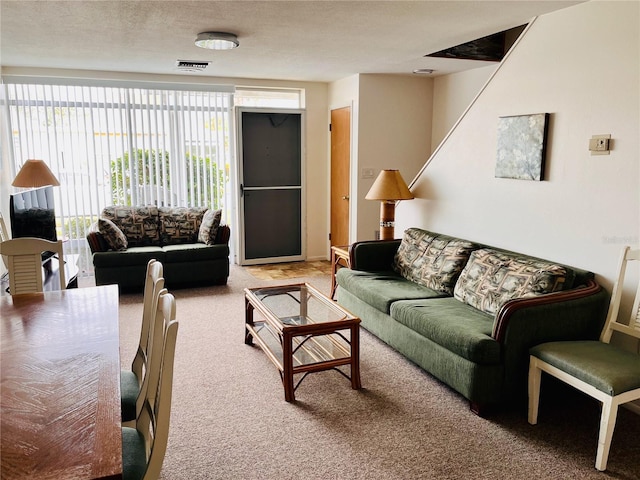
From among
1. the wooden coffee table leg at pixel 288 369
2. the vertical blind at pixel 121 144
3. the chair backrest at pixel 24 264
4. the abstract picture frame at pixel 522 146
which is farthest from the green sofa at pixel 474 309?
the vertical blind at pixel 121 144

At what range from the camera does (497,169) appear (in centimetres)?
375

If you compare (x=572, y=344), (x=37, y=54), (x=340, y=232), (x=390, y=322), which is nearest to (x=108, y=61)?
(x=37, y=54)

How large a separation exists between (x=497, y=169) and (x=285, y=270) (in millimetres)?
3231

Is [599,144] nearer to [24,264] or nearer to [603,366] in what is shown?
[603,366]

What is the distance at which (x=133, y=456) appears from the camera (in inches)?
66.9

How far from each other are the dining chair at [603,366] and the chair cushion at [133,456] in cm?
199

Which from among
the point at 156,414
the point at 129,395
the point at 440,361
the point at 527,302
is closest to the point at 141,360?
the point at 129,395

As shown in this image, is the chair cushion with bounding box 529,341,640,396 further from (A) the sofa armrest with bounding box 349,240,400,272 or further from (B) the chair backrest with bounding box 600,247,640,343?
(A) the sofa armrest with bounding box 349,240,400,272

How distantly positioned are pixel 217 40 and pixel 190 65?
1502 millimetres

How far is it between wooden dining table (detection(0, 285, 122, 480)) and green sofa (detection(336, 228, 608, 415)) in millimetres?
1864

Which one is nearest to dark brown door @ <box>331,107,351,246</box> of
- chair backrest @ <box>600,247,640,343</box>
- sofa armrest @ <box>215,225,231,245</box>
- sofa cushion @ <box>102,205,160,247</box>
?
sofa armrest @ <box>215,225,231,245</box>

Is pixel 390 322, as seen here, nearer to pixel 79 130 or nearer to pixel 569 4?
pixel 569 4

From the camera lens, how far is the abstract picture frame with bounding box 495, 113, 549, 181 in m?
3.34

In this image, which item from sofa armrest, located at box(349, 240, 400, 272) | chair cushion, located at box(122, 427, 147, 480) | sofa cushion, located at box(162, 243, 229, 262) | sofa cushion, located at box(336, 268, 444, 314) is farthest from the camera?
sofa cushion, located at box(162, 243, 229, 262)
